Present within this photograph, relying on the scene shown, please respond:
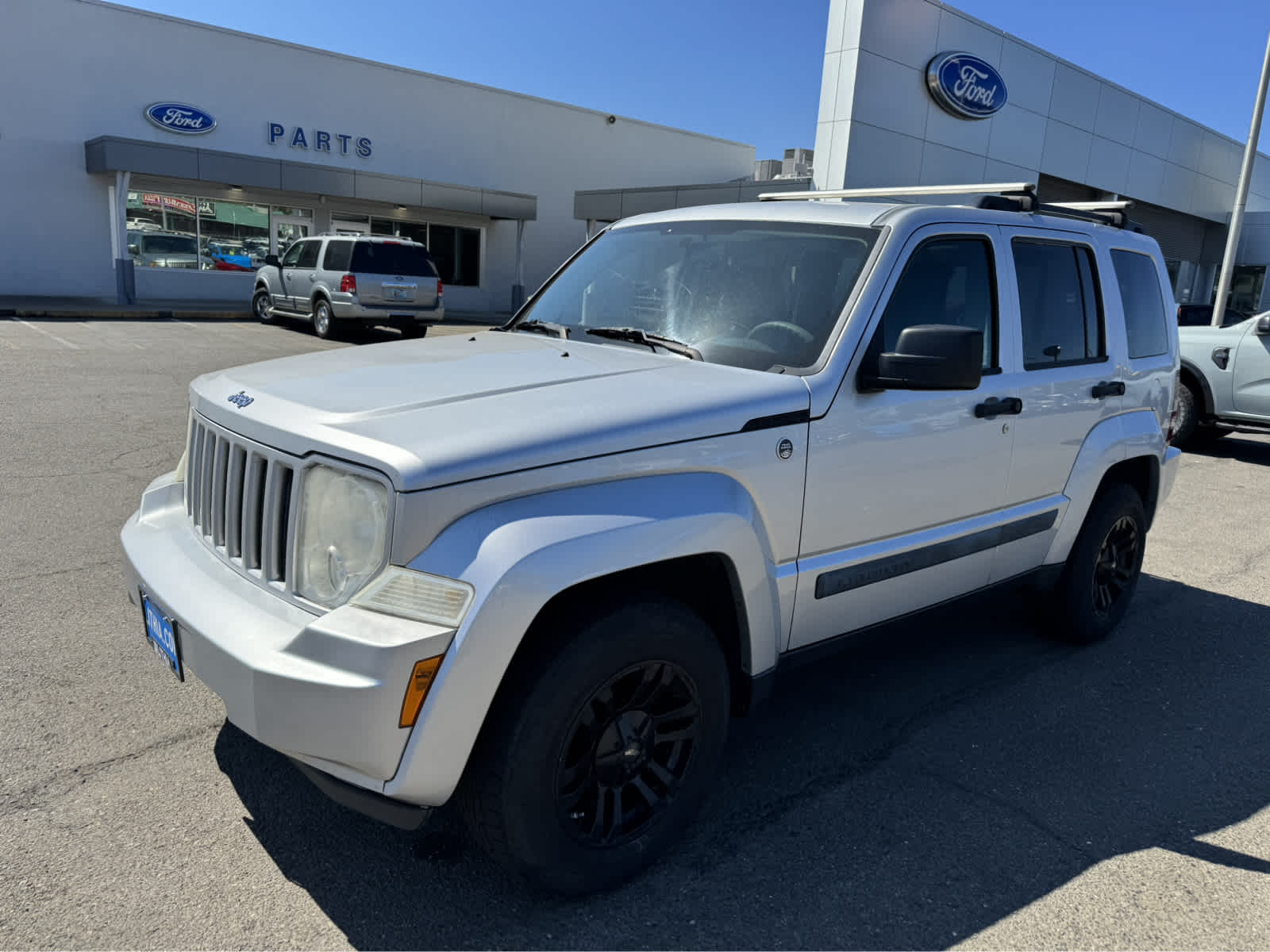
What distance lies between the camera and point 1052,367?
3.98m

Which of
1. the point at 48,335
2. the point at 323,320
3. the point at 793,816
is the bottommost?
the point at 793,816

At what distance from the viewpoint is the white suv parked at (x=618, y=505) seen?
7.27 feet

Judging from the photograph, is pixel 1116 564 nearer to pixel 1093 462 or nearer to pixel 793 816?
pixel 1093 462

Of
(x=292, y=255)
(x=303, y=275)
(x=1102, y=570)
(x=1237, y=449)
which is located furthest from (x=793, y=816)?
(x=292, y=255)

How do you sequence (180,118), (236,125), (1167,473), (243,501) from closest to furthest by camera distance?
(243,501) < (1167,473) < (180,118) < (236,125)

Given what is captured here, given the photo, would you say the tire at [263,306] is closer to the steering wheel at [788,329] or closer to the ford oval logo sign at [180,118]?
the ford oval logo sign at [180,118]

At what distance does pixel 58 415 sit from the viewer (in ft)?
28.1

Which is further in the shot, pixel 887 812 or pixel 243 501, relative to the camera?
pixel 887 812

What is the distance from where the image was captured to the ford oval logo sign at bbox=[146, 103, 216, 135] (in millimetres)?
22719

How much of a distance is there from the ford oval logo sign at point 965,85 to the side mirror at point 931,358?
16.3m

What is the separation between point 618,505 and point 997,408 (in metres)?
1.85

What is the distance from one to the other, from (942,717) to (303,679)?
269cm

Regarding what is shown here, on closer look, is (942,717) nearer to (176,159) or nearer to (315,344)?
(315,344)

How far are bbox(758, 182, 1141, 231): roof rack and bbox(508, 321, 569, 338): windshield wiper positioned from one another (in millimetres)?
1165
